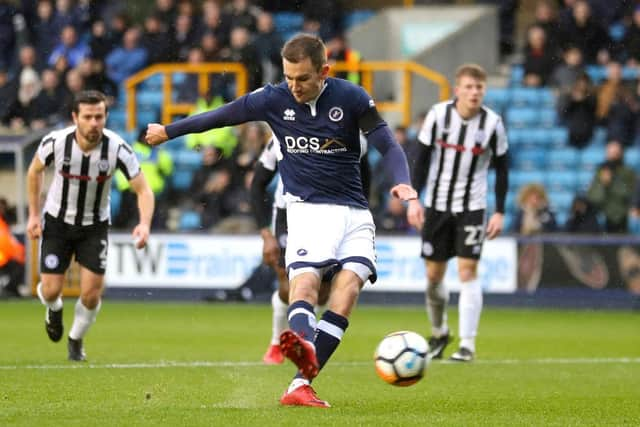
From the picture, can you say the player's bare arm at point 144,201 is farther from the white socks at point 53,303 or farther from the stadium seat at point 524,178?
the stadium seat at point 524,178

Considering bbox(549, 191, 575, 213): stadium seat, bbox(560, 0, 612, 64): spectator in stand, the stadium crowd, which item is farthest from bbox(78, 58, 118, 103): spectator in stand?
bbox(560, 0, 612, 64): spectator in stand

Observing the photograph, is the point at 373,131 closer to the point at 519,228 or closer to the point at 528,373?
the point at 528,373

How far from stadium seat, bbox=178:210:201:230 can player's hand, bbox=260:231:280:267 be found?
901 centimetres

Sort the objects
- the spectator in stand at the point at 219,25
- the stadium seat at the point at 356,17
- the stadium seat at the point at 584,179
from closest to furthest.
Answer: the stadium seat at the point at 584,179 → the spectator in stand at the point at 219,25 → the stadium seat at the point at 356,17

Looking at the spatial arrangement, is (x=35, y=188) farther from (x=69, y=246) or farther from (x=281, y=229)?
(x=281, y=229)

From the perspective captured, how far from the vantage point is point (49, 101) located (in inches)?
847

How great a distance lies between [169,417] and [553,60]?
1463 cm

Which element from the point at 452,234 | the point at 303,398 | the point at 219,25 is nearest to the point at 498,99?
the point at 219,25

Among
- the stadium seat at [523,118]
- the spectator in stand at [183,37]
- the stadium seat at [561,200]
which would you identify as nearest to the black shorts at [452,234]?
the stadium seat at [561,200]

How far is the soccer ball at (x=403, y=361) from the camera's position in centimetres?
723

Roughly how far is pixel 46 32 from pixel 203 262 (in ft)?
21.7

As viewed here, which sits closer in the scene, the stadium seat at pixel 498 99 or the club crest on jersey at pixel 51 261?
the club crest on jersey at pixel 51 261

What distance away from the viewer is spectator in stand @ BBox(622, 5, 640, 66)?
20219 mm

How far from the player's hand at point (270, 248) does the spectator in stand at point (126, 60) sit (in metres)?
12.4
